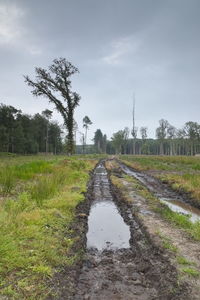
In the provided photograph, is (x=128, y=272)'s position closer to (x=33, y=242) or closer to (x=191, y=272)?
(x=191, y=272)

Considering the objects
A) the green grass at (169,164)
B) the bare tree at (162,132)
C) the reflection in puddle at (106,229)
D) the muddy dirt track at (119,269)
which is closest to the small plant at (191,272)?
the muddy dirt track at (119,269)

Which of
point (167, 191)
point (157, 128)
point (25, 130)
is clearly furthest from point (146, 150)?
point (167, 191)

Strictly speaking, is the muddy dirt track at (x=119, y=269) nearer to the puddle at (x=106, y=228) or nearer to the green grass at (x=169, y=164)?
the puddle at (x=106, y=228)

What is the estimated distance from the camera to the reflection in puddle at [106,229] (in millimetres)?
5082

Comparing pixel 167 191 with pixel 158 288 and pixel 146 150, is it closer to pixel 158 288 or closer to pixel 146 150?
pixel 158 288

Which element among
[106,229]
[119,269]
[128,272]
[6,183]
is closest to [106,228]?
[106,229]

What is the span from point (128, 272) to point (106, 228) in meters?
2.42

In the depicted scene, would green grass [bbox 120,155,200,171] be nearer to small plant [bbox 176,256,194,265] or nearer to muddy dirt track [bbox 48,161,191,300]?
muddy dirt track [bbox 48,161,191,300]

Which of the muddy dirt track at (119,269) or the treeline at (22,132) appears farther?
the treeline at (22,132)

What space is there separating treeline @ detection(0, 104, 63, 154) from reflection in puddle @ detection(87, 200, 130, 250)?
4552 centimetres

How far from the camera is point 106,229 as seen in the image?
6.14m

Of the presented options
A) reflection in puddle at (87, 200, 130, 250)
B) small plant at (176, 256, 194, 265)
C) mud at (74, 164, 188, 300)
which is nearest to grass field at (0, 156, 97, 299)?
mud at (74, 164, 188, 300)

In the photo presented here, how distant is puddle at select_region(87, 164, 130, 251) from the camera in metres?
5.08

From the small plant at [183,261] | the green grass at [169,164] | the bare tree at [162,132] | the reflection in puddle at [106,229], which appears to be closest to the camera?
the small plant at [183,261]
